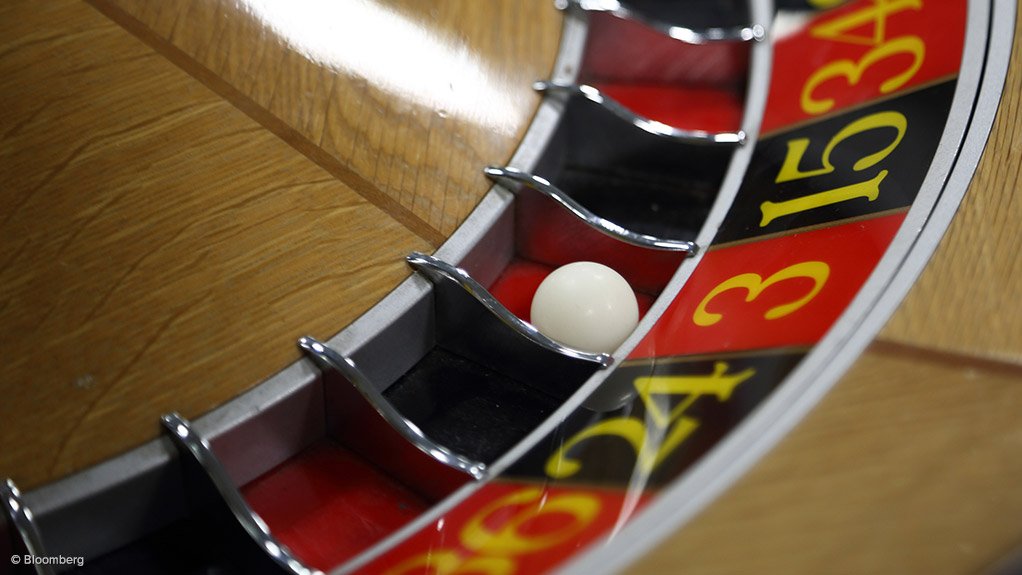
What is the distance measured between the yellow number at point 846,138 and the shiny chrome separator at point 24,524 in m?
1.00

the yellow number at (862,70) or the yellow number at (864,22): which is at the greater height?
the yellow number at (864,22)

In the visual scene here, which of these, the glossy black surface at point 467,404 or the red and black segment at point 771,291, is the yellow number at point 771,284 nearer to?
the red and black segment at point 771,291

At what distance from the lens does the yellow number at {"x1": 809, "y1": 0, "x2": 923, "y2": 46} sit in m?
1.58

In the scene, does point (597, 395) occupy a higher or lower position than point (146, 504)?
higher

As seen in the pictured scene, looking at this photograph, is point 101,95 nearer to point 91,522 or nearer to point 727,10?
point 91,522

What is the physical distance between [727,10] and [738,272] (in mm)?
745

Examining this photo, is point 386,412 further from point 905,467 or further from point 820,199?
point 820,199

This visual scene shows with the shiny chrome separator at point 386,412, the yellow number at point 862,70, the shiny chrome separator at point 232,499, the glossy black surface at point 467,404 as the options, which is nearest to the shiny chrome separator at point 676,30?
the yellow number at point 862,70

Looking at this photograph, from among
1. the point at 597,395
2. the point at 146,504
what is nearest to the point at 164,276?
the point at 146,504

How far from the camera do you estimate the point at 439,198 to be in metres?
1.31

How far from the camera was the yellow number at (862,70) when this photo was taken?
1455mm

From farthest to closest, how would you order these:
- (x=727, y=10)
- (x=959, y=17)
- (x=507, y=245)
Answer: (x=727, y=10) < (x=959, y=17) < (x=507, y=245)

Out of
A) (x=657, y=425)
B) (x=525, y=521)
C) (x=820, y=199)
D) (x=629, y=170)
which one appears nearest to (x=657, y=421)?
(x=657, y=425)

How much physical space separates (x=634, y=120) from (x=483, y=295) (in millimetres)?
449
